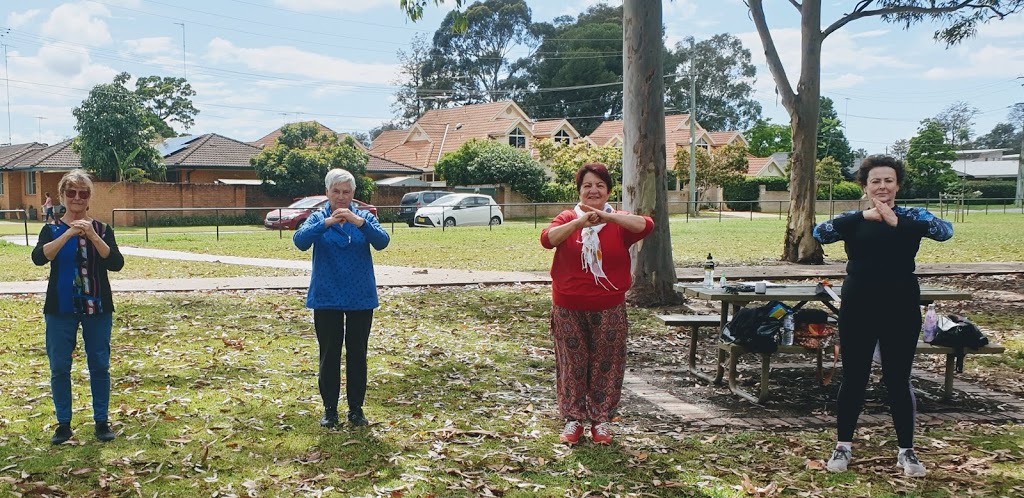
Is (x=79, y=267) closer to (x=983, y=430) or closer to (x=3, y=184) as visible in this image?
(x=983, y=430)

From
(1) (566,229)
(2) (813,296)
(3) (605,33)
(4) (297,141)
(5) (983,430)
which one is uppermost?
(3) (605,33)

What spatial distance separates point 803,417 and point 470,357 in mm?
3150

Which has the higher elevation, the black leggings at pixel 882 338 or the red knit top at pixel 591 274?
the red knit top at pixel 591 274

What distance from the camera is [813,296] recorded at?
661cm

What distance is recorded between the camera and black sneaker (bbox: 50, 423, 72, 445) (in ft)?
16.6

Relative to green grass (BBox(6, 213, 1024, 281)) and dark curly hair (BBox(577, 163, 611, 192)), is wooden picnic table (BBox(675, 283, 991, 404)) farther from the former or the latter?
green grass (BBox(6, 213, 1024, 281))

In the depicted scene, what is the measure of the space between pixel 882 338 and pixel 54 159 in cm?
4323

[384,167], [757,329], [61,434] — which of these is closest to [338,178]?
[61,434]

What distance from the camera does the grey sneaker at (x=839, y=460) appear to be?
4738 millimetres

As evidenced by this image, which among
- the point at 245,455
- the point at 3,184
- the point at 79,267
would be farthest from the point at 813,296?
the point at 3,184

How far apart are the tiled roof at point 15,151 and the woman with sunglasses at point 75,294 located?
43.2 m

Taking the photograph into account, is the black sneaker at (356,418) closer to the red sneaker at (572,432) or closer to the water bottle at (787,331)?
the red sneaker at (572,432)

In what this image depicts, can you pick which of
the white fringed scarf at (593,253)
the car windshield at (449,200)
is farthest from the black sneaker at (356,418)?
the car windshield at (449,200)

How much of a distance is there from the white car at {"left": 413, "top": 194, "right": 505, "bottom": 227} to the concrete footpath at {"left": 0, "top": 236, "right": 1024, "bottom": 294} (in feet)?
45.3
